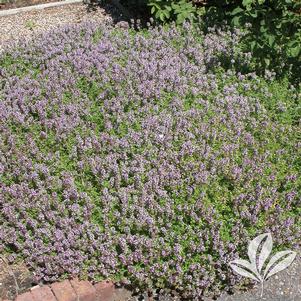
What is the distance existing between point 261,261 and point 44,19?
18.9ft

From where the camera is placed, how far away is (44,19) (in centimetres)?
852

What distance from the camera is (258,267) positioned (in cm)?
443

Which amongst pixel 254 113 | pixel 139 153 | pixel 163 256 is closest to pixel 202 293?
pixel 163 256

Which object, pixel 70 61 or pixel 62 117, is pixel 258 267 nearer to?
pixel 62 117

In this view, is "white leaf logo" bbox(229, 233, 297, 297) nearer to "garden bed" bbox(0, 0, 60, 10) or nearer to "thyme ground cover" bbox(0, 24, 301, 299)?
"thyme ground cover" bbox(0, 24, 301, 299)

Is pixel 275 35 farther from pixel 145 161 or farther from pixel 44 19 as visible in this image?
pixel 44 19

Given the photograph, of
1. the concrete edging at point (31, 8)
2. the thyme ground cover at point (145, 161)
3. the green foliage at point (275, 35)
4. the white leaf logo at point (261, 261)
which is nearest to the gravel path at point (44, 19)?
the concrete edging at point (31, 8)

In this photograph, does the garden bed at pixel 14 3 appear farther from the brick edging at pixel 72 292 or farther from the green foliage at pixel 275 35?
the brick edging at pixel 72 292

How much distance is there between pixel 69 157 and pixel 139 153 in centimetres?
71

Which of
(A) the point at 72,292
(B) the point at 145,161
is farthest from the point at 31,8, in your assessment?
(A) the point at 72,292

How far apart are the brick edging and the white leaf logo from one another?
1.06 m

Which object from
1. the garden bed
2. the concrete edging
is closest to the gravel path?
the concrete edging

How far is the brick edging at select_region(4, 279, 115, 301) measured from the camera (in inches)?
168

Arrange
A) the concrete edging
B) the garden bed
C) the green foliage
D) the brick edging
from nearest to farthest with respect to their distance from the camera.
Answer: the brick edging
the green foliage
the concrete edging
the garden bed
